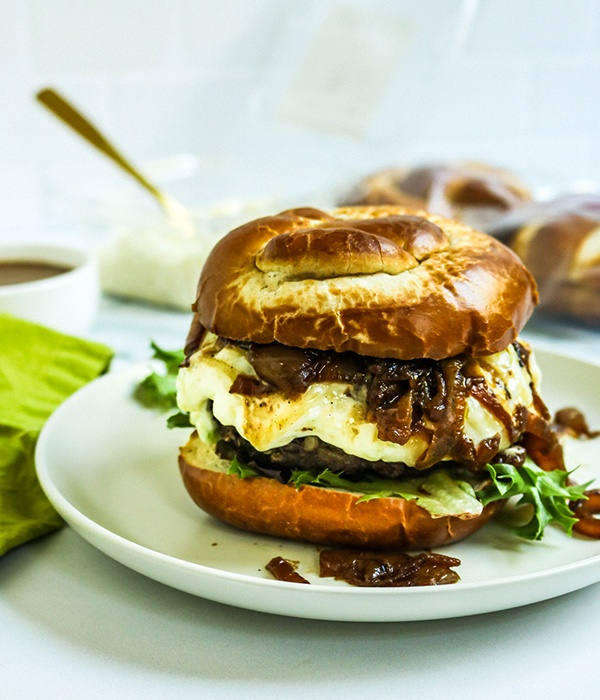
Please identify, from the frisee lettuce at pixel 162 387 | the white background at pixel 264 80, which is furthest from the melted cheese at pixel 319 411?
the white background at pixel 264 80

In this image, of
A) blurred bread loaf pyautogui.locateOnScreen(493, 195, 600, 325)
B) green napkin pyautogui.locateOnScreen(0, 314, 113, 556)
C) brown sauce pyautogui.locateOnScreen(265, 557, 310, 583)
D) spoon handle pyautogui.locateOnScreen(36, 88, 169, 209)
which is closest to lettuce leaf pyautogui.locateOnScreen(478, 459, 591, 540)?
brown sauce pyautogui.locateOnScreen(265, 557, 310, 583)

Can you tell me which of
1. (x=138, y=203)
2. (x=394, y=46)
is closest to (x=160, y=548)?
(x=138, y=203)

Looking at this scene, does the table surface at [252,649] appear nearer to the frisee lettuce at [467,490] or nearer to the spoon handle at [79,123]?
the frisee lettuce at [467,490]

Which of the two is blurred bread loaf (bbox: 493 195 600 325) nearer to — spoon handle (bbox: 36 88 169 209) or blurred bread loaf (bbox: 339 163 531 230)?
blurred bread loaf (bbox: 339 163 531 230)

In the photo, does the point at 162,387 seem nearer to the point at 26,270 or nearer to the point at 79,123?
the point at 26,270

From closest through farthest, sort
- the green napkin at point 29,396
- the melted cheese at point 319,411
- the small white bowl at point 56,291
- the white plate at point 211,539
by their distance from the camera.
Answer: the white plate at point 211,539
the melted cheese at point 319,411
the green napkin at point 29,396
the small white bowl at point 56,291

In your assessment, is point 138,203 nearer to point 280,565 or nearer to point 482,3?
point 280,565
